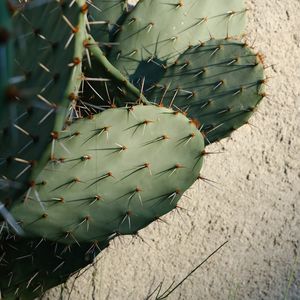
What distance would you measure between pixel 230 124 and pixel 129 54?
36cm

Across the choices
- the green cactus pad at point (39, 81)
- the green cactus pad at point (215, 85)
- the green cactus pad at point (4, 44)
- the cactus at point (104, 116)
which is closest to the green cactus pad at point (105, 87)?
the cactus at point (104, 116)

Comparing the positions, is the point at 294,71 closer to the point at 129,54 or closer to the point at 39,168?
the point at 129,54

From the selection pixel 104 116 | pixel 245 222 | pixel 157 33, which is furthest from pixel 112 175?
pixel 245 222

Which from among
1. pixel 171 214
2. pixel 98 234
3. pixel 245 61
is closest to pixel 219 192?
pixel 171 214

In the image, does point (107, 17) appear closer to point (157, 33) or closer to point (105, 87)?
A: point (157, 33)

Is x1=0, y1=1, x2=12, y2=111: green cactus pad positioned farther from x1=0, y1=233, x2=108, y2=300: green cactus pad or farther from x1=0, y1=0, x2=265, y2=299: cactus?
x1=0, y1=233, x2=108, y2=300: green cactus pad

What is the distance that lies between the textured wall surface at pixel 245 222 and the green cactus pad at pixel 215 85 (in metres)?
0.44

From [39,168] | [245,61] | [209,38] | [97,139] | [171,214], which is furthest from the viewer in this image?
[171,214]

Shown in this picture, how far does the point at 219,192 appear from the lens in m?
2.43

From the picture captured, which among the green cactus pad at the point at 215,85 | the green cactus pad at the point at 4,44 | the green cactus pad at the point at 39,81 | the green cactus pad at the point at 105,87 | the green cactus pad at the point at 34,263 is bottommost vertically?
the green cactus pad at the point at 34,263

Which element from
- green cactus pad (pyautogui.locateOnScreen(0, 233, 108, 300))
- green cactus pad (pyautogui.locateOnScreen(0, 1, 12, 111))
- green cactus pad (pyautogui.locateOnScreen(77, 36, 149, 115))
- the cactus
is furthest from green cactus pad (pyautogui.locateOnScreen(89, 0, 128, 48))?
green cactus pad (pyautogui.locateOnScreen(0, 1, 12, 111))

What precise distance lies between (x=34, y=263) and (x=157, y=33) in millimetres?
749

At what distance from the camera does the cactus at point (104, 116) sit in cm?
134

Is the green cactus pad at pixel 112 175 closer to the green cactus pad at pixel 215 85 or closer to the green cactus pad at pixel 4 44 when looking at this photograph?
the green cactus pad at pixel 215 85
